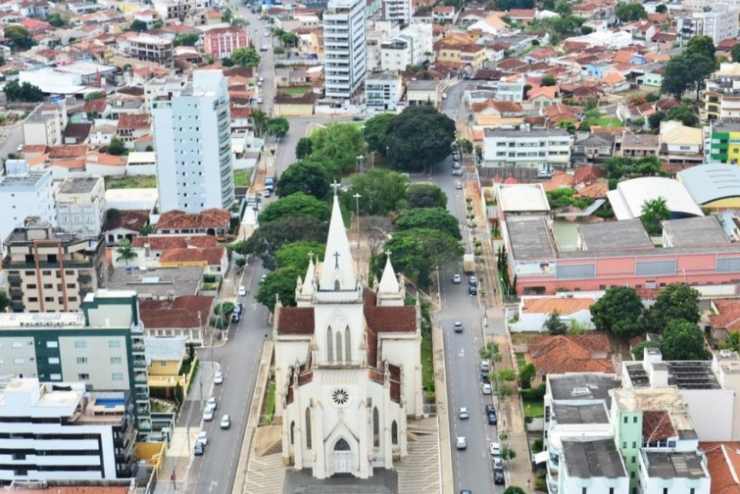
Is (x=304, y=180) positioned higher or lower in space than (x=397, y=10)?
lower

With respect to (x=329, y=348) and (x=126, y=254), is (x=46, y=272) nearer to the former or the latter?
(x=126, y=254)

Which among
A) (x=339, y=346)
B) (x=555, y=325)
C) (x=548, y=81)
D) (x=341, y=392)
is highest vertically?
(x=339, y=346)

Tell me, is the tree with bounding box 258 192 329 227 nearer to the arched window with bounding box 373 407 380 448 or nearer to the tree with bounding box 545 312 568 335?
the tree with bounding box 545 312 568 335

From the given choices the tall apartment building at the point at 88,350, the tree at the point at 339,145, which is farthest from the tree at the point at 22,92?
the tall apartment building at the point at 88,350

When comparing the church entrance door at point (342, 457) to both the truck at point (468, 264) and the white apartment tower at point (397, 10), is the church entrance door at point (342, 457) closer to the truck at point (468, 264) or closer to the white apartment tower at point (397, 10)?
the truck at point (468, 264)

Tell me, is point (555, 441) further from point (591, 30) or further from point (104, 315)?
point (591, 30)

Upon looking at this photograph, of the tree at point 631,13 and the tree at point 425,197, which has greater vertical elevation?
the tree at point 631,13

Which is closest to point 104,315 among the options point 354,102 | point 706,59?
point 354,102

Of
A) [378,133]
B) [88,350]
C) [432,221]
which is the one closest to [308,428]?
[88,350]
